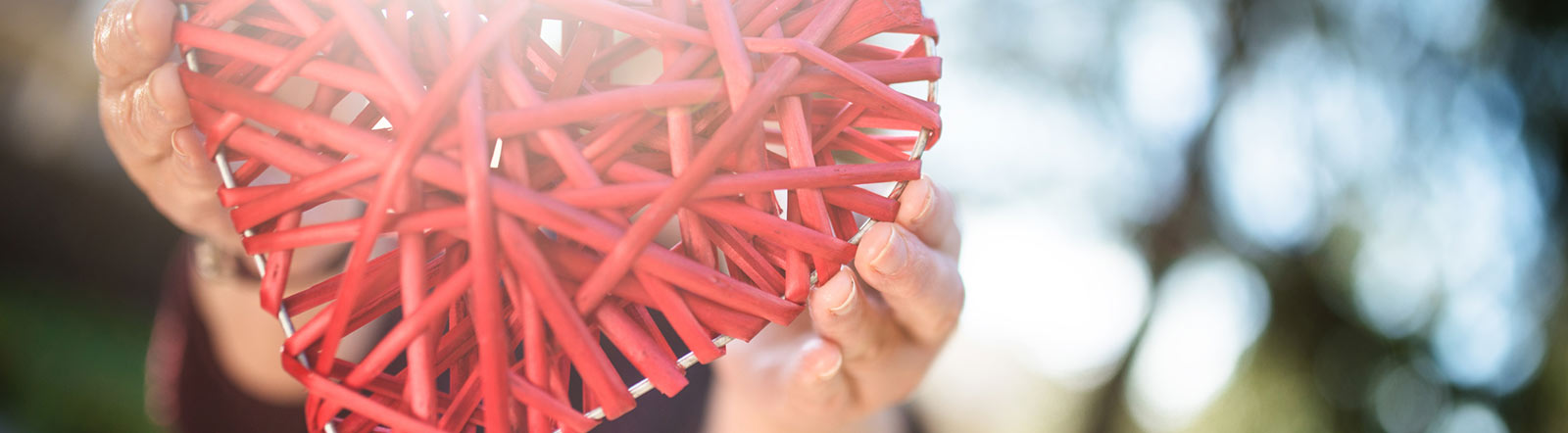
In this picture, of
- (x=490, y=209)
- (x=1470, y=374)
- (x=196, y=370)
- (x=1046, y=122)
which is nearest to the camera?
(x=490, y=209)

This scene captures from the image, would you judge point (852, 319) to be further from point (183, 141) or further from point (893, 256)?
point (183, 141)

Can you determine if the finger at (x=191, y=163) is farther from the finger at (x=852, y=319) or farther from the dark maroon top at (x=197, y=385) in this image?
the dark maroon top at (x=197, y=385)

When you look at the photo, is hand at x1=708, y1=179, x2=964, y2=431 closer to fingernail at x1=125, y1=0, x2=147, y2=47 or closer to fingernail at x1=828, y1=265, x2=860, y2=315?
fingernail at x1=828, y1=265, x2=860, y2=315

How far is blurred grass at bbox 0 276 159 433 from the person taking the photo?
2.75ft

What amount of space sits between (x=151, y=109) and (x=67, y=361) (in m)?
0.88

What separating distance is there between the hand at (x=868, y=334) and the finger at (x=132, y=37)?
21cm

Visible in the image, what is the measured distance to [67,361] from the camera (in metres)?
0.89

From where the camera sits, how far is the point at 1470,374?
1.01 meters

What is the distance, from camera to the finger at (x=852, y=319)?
0.91 ft

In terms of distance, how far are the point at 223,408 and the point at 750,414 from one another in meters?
0.43

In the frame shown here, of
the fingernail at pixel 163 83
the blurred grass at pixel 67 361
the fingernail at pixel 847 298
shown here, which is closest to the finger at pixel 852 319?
the fingernail at pixel 847 298

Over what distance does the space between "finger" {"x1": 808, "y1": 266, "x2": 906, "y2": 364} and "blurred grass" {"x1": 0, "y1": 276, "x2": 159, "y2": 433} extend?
0.95 metres

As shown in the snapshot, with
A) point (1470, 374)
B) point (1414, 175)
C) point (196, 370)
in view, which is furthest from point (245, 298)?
point (1470, 374)

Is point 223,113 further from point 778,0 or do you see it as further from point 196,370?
point 196,370
